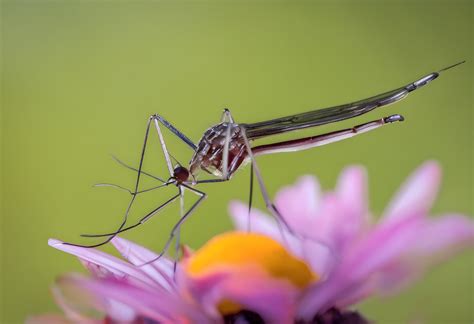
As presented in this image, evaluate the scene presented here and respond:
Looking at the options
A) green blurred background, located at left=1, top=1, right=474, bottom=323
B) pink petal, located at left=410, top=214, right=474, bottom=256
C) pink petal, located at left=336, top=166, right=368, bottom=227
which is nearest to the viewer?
pink petal, located at left=410, top=214, right=474, bottom=256

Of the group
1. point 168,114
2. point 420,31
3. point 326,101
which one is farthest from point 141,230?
point 420,31

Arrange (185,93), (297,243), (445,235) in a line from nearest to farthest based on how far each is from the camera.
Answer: (445,235) < (297,243) < (185,93)

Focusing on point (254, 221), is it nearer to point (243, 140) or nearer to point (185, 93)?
point (243, 140)

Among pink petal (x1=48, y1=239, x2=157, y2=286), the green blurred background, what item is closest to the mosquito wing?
pink petal (x1=48, y1=239, x2=157, y2=286)

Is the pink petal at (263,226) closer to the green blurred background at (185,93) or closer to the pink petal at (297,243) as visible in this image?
the pink petal at (297,243)

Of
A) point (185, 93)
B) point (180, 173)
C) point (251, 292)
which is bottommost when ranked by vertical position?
point (251, 292)

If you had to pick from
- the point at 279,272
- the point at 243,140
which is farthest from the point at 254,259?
the point at 243,140

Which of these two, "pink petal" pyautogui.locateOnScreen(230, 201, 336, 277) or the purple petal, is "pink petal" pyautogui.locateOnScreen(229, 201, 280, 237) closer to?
"pink petal" pyautogui.locateOnScreen(230, 201, 336, 277)
